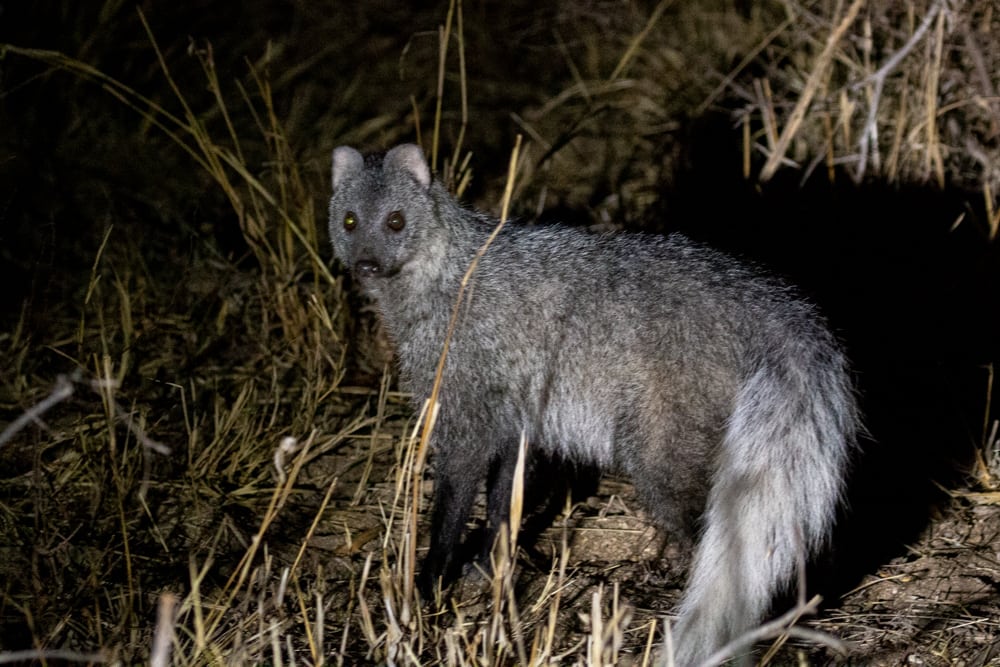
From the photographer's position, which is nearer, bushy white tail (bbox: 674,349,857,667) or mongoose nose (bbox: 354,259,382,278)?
bushy white tail (bbox: 674,349,857,667)

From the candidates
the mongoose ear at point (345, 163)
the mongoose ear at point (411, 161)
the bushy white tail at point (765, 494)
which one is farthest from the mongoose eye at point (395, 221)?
the bushy white tail at point (765, 494)

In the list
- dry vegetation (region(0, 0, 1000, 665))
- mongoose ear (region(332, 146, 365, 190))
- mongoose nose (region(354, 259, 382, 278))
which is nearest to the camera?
dry vegetation (region(0, 0, 1000, 665))

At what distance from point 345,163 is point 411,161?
331mm

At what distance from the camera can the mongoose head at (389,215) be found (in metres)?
4.26

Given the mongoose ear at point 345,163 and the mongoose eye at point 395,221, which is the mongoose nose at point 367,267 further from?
the mongoose ear at point 345,163

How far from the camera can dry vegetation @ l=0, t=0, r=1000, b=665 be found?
374 cm

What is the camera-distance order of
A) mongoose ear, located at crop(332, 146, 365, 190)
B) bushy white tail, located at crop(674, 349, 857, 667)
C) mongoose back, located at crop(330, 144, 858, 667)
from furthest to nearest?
mongoose ear, located at crop(332, 146, 365, 190), mongoose back, located at crop(330, 144, 858, 667), bushy white tail, located at crop(674, 349, 857, 667)

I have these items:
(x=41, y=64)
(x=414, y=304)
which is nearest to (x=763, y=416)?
(x=414, y=304)

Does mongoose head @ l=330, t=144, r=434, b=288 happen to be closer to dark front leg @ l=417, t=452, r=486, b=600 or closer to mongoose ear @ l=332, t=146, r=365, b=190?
mongoose ear @ l=332, t=146, r=365, b=190

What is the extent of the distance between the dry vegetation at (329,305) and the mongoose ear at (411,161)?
3.18ft

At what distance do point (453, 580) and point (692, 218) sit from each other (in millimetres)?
2618

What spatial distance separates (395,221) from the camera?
428 cm

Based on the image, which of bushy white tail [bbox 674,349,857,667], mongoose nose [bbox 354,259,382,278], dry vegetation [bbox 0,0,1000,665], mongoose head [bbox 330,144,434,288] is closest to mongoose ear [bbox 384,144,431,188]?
mongoose head [bbox 330,144,434,288]

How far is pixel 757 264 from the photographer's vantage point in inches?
169
